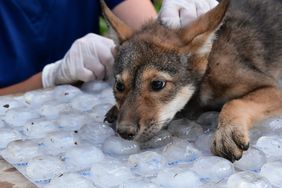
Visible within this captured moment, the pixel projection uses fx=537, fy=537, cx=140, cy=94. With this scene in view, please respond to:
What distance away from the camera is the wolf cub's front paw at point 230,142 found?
1.75m

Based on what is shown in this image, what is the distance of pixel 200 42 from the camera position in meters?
2.02

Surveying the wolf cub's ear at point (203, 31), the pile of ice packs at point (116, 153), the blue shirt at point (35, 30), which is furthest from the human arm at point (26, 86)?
the wolf cub's ear at point (203, 31)

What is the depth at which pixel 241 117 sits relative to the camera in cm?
194

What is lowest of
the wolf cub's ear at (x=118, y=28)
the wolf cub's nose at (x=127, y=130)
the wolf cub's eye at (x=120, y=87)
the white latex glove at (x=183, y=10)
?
the wolf cub's nose at (x=127, y=130)

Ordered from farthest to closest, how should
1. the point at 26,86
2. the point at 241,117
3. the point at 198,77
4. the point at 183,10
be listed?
the point at 26,86 → the point at 183,10 → the point at 198,77 → the point at 241,117

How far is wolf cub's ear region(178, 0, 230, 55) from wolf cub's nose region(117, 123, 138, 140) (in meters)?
0.41

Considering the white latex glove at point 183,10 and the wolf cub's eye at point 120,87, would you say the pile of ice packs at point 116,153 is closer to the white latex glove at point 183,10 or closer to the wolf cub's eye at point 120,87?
the wolf cub's eye at point 120,87

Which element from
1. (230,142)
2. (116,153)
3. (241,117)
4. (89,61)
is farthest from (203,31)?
(89,61)

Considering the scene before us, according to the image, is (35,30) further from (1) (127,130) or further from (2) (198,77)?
(1) (127,130)

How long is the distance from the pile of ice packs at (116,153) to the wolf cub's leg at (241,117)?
0.13 ft

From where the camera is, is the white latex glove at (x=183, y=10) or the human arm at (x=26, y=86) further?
the human arm at (x=26, y=86)

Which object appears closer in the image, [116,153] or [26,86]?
[116,153]

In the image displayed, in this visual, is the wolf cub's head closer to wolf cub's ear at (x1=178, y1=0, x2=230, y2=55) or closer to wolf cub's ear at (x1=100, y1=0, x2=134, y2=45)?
wolf cub's ear at (x1=178, y1=0, x2=230, y2=55)

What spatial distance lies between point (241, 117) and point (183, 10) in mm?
776
